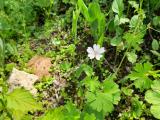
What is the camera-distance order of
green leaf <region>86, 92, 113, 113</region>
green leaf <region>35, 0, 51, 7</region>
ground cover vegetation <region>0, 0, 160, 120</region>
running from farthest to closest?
green leaf <region>35, 0, 51, 7</region> < ground cover vegetation <region>0, 0, 160, 120</region> < green leaf <region>86, 92, 113, 113</region>

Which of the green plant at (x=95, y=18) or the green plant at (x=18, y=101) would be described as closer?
the green plant at (x=18, y=101)

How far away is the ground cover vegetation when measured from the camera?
2561mm

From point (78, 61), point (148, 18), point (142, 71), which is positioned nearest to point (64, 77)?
point (78, 61)

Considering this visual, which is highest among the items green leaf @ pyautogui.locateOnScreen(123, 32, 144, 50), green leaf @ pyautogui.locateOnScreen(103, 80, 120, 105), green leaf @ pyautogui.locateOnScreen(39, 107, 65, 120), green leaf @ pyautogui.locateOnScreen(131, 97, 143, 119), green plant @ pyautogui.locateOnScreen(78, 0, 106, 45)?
green plant @ pyautogui.locateOnScreen(78, 0, 106, 45)

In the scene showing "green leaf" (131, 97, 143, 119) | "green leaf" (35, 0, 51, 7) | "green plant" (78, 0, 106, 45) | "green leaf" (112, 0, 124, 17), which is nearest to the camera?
"green leaf" (131, 97, 143, 119)

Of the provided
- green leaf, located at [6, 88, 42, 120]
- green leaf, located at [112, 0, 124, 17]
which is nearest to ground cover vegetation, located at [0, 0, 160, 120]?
green leaf, located at [112, 0, 124, 17]

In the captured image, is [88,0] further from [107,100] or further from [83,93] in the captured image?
[107,100]

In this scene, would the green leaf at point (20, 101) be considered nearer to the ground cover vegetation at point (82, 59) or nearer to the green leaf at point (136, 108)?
the ground cover vegetation at point (82, 59)

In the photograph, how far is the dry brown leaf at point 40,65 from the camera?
10.1ft

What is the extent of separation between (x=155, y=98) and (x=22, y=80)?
1.11m

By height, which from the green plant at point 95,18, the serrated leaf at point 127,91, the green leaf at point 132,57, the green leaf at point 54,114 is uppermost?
the green plant at point 95,18

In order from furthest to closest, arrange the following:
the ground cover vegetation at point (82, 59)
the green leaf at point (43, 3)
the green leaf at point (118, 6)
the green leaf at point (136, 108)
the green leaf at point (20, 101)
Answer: the green leaf at point (43, 3) → the green leaf at point (118, 6) → the green leaf at point (136, 108) → the ground cover vegetation at point (82, 59) → the green leaf at point (20, 101)

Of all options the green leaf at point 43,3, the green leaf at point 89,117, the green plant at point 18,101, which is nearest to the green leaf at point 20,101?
the green plant at point 18,101

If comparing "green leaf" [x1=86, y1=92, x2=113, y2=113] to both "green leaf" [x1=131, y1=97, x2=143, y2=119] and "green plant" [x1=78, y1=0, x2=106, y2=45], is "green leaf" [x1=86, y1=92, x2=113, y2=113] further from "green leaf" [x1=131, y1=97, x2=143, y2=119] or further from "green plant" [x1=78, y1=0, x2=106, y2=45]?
"green plant" [x1=78, y1=0, x2=106, y2=45]
